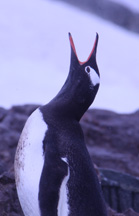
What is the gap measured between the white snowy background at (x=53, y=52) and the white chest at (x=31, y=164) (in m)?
2.37

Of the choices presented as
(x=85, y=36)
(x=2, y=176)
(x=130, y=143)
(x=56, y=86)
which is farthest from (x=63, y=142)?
(x=85, y=36)

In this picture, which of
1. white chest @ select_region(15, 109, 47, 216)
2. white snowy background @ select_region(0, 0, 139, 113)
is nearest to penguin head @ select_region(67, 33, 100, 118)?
white chest @ select_region(15, 109, 47, 216)

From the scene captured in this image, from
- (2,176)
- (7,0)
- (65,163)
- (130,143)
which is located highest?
(65,163)

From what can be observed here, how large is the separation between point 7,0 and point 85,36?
5.02ft

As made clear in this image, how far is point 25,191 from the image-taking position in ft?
3.30

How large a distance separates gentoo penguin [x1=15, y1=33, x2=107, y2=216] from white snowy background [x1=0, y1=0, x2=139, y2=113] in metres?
2.36

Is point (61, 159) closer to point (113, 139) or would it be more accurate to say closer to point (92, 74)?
point (92, 74)

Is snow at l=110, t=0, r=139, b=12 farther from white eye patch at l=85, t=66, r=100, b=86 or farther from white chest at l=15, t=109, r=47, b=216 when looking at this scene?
white chest at l=15, t=109, r=47, b=216

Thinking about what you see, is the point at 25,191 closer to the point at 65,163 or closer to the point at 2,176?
the point at 65,163

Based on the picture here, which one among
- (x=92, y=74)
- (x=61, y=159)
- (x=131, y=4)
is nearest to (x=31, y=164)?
(x=61, y=159)

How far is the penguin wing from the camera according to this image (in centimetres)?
95

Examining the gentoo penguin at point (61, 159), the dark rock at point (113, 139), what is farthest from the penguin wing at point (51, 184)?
the dark rock at point (113, 139)

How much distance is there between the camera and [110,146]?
91.3 inches

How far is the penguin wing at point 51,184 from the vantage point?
0.95 metres
